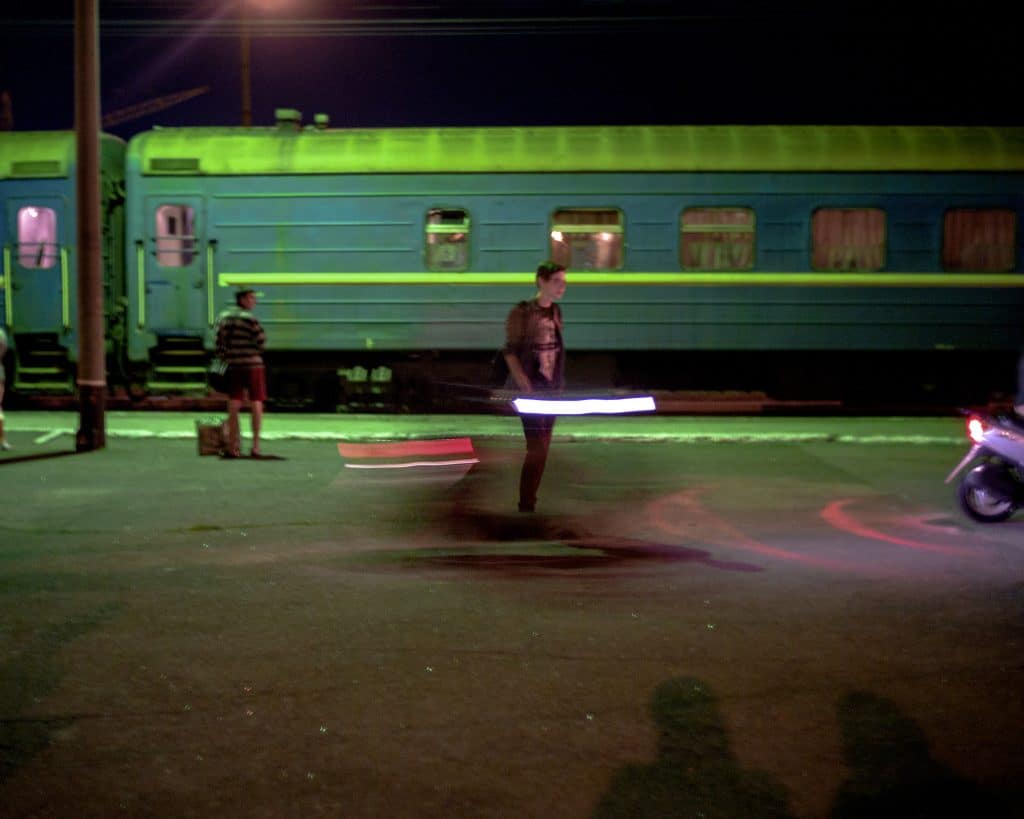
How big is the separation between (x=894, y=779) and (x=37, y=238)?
1614cm

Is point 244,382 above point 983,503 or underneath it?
above

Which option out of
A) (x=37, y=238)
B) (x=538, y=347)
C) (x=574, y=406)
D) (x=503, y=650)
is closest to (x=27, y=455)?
(x=37, y=238)

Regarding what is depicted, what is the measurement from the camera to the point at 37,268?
17469mm

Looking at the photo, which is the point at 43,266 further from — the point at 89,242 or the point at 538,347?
the point at 538,347

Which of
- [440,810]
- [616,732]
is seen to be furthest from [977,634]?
[440,810]

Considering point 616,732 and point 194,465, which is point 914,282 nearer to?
point 194,465

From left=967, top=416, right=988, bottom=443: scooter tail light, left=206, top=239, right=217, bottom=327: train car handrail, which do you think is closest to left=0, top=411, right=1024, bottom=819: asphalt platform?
left=967, top=416, right=988, bottom=443: scooter tail light

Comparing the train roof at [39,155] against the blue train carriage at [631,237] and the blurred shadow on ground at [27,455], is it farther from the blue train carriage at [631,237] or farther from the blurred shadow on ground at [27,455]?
the blurred shadow on ground at [27,455]

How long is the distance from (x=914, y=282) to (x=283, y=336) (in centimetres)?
866

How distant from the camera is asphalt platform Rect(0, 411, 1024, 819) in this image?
3.92 m

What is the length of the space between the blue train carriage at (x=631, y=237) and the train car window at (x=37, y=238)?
218 cm

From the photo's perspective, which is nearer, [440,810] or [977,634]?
[440,810]

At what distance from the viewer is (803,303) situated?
1662 centimetres

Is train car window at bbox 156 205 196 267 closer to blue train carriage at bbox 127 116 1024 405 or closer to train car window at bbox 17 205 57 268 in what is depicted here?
blue train carriage at bbox 127 116 1024 405
